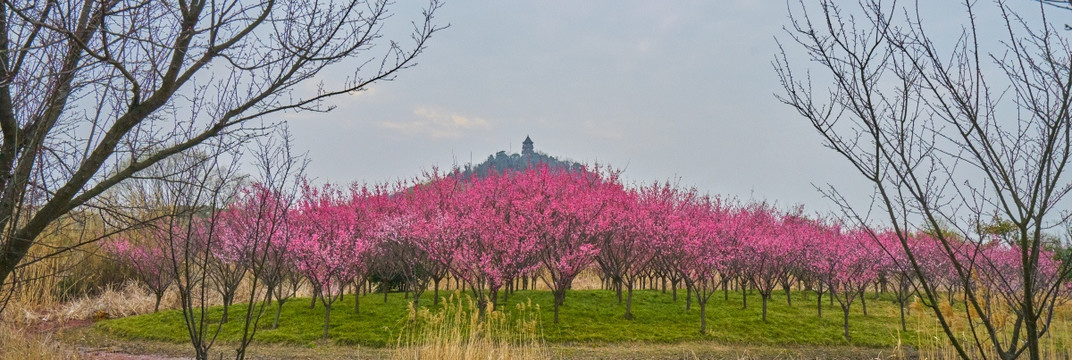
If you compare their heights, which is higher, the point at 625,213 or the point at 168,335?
the point at 625,213

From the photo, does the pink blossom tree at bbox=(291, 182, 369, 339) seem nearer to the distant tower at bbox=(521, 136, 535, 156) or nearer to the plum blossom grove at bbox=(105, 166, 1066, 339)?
the plum blossom grove at bbox=(105, 166, 1066, 339)

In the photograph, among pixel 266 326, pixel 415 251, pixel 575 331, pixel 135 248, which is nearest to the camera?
pixel 575 331

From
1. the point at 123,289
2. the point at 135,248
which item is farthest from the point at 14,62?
the point at 123,289

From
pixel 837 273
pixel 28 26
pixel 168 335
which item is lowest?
pixel 168 335

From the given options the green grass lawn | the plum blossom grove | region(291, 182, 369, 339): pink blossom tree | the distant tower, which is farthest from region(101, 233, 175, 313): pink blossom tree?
the distant tower

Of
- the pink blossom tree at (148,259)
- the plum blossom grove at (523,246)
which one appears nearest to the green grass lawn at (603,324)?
the plum blossom grove at (523,246)

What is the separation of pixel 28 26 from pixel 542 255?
8209 millimetres

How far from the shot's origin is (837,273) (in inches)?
481

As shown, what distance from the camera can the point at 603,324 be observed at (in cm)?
1147

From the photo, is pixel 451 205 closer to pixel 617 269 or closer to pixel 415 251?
pixel 415 251

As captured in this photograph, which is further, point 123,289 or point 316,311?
point 123,289

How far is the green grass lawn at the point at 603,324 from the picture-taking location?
1077 centimetres

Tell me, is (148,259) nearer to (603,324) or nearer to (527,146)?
(603,324)

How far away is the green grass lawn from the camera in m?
10.8
